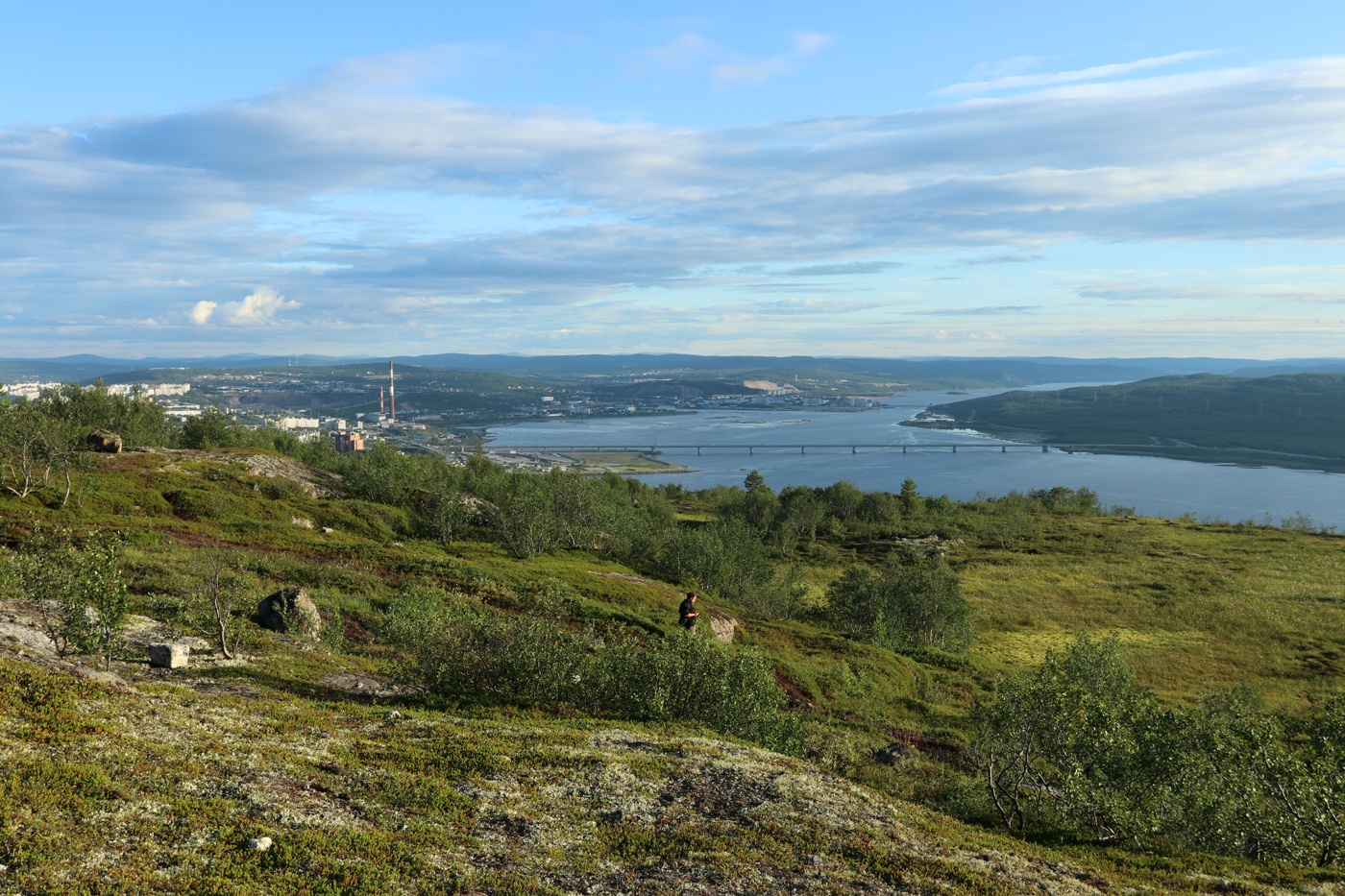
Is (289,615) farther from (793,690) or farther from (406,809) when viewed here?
(793,690)

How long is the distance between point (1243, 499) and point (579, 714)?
225 metres

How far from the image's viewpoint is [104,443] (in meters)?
64.2

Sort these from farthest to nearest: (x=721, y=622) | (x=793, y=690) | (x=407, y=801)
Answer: (x=721, y=622)
(x=793, y=690)
(x=407, y=801)

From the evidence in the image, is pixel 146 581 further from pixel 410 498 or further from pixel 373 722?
pixel 410 498

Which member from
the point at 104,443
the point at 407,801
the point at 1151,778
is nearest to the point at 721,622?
the point at 1151,778

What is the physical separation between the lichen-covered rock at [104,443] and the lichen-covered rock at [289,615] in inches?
1880

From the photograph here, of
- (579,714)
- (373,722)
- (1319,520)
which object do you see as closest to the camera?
(373,722)

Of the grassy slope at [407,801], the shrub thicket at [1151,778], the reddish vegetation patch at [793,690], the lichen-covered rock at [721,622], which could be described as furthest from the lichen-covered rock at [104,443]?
the shrub thicket at [1151,778]

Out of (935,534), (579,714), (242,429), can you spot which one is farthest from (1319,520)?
(242,429)

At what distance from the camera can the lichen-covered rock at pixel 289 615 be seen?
2805 cm

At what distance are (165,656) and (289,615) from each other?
7.65m

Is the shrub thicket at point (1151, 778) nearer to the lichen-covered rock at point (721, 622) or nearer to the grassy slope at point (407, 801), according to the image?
the grassy slope at point (407, 801)

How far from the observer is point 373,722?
17969 millimetres

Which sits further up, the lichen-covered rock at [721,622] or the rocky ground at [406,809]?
the rocky ground at [406,809]
